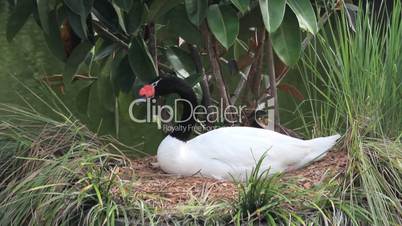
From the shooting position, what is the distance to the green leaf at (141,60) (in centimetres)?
359

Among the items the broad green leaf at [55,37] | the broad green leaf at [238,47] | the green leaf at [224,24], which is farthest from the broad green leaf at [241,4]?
the broad green leaf at [238,47]

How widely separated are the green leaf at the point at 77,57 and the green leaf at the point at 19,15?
267 mm

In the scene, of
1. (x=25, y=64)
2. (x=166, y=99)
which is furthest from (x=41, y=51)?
(x=166, y=99)

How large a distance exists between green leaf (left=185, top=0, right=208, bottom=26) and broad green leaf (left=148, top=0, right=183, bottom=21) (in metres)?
0.18

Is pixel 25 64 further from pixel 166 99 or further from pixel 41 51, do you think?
pixel 166 99

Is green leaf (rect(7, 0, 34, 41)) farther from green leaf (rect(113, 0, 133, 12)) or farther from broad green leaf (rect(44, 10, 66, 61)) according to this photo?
green leaf (rect(113, 0, 133, 12))

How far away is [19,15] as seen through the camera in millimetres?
3625

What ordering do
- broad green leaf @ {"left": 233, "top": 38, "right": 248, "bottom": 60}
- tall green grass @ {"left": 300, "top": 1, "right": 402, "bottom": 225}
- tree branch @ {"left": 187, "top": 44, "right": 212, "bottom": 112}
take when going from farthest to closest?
broad green leaf @ {"left": 233, "top": 38, "right": 248, "bottom": 60}
tree branch @ {"left": 187, "top": 44, "right": 212, "bottom": 112}
tall green grass @ {"left": 300, "top": 1, "right": 402, "bottom": 225}

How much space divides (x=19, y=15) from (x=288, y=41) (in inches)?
48.0

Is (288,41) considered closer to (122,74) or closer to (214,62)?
(214,62)

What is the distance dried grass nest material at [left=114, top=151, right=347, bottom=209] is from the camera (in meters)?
3.00

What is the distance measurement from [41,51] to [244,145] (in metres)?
5.50

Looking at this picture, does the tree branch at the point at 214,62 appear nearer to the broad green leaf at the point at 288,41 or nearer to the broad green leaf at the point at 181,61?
the broad green leaf at the point at 181,61

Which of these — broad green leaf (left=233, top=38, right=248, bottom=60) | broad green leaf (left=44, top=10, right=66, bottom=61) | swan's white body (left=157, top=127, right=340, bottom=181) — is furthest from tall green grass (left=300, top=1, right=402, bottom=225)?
broad green leaf (left=44, top=10, right=66, bottom=61)
